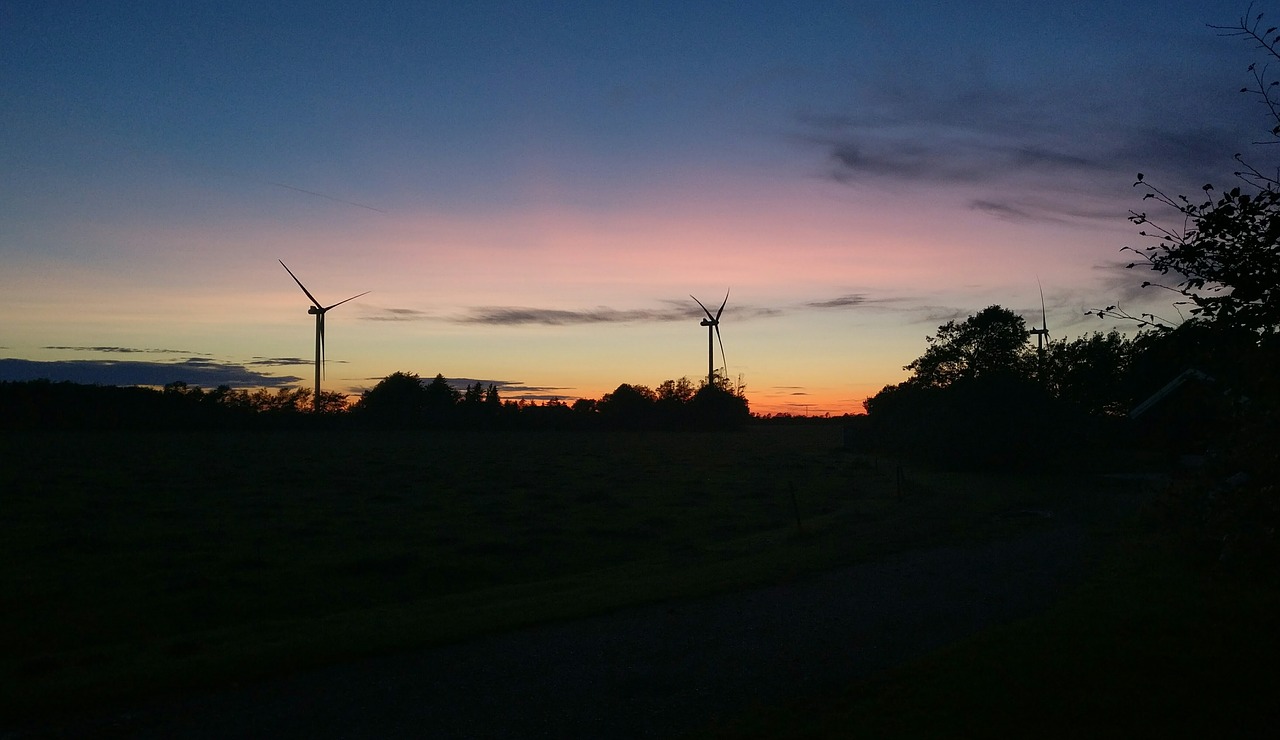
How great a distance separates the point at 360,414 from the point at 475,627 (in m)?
148

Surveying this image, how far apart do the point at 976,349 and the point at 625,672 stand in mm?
70746

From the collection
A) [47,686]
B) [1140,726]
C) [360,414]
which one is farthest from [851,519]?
[360,414]

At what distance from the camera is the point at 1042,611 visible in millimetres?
12734

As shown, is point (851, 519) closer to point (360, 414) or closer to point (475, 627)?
point (475, 627)

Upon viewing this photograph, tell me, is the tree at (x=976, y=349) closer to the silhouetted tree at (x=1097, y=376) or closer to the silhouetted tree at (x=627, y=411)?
the silhouetted tree at (x=1097, y=376)

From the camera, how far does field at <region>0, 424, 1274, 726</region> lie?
1236 cm

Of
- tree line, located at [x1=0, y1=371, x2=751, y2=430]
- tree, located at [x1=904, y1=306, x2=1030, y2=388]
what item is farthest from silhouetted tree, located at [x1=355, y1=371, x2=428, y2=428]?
tree, located at [x1=904, y1=306, x2=1030, y2=388]

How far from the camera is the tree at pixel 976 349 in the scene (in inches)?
2908

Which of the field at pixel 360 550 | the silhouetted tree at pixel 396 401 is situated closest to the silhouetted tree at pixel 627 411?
the silhouetted tree at pixel 396 401

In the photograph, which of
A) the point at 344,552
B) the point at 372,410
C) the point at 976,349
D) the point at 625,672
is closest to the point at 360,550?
the point at 344,552

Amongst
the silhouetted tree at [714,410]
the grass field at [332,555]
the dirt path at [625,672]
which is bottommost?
the grass field at [332,555]

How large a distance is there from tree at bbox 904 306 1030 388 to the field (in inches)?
1042

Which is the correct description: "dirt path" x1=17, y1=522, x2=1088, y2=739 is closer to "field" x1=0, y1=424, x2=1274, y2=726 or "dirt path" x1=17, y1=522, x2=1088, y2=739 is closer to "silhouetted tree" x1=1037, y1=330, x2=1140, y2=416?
"field" x1=0, y1=424, x2=1274, y2=726

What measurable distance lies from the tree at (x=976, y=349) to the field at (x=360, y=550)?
26466 mm
